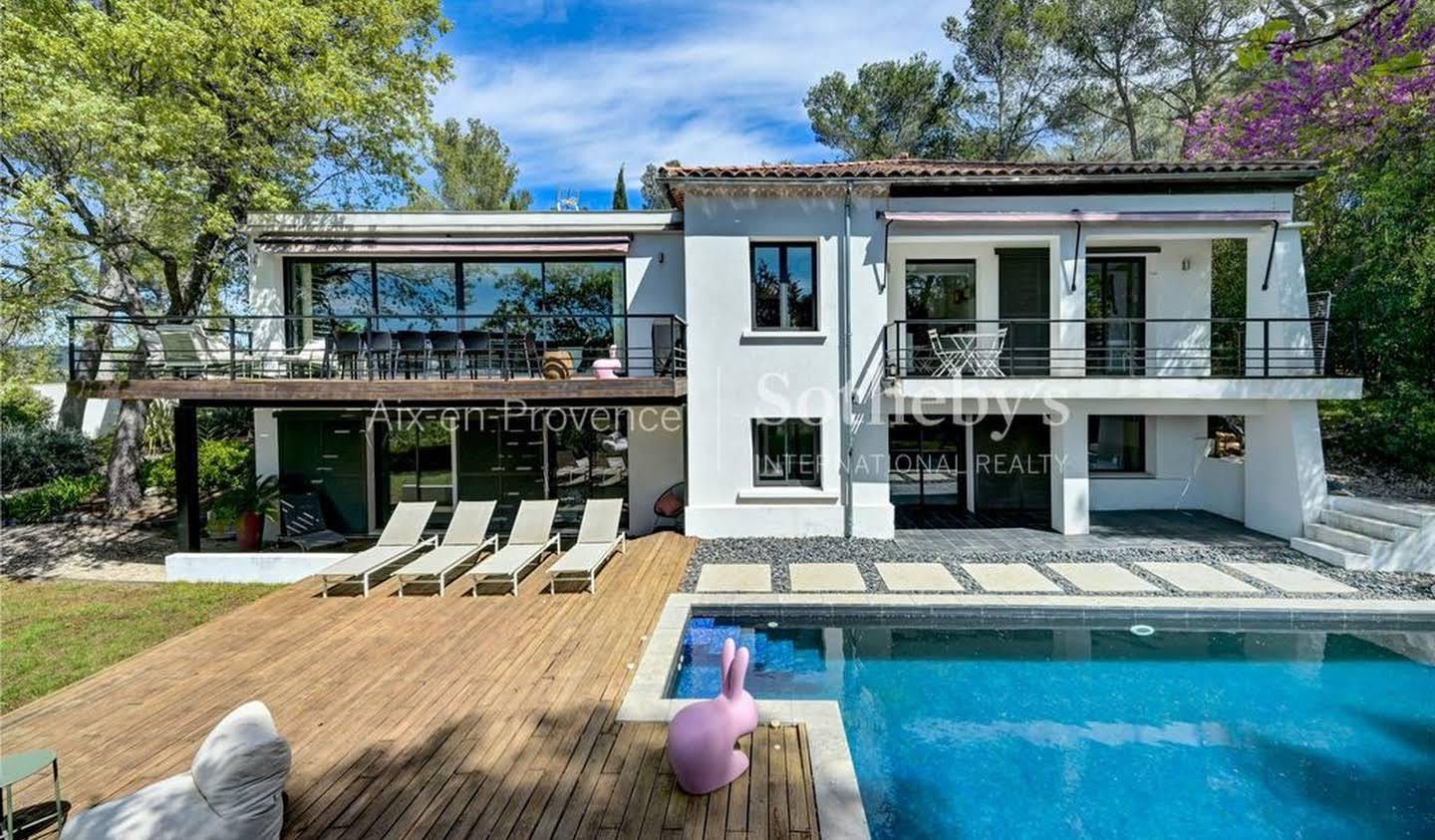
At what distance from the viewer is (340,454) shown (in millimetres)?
14484

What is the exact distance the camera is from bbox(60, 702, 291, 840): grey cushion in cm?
380

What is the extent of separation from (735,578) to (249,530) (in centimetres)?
1057

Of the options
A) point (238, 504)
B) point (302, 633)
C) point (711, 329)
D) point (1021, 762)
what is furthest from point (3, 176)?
point (1021, 762)

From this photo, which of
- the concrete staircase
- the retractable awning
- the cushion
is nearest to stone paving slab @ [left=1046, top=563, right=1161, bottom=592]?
the concrete staircase

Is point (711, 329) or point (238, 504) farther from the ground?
point (711, 329)

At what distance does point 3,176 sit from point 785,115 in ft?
75.0

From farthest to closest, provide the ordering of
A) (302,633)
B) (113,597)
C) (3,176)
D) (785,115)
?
(785,115)
(3,176)
(113,597)
(302,633)

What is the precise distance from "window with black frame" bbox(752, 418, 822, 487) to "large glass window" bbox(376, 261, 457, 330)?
7646 mm

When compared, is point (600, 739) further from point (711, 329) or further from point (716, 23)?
point (716, 23)

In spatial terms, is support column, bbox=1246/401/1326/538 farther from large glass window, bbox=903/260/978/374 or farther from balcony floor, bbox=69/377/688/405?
balcony floor, bbox=69/377/688/405

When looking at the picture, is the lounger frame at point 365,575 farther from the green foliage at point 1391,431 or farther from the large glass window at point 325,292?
the green foliage at point 1391,431

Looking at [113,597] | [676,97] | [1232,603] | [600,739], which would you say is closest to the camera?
[600,739]

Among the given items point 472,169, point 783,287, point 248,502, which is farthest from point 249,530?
point 472,169

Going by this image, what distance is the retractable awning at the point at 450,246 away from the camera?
44.2 feet
